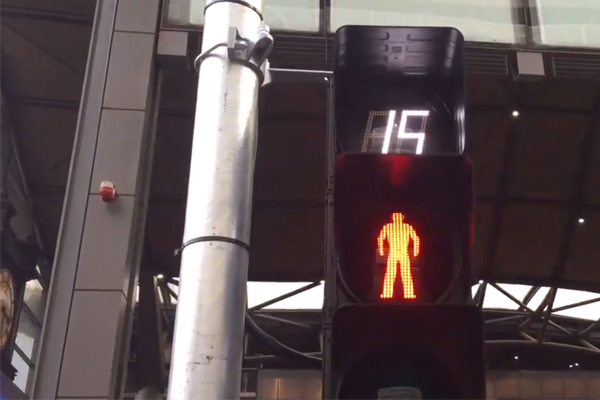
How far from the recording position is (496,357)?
2220cm

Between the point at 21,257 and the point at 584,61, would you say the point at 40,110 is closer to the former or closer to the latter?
the point at 21,257

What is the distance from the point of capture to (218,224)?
9.06 feet

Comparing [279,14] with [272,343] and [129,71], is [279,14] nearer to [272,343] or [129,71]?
[129,71]

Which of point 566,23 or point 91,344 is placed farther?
point 566,23

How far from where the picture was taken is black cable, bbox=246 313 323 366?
17922 mm

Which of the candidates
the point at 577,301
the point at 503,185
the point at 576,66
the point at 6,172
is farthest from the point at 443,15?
the point at 577,301

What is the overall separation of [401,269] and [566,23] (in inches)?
274

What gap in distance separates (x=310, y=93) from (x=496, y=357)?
556 inches

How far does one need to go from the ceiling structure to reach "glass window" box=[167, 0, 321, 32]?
258 millimetres

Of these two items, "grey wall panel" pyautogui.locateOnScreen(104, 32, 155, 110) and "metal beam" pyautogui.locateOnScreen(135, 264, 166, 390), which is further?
"metal beam" pyautogui.locateOnScreen(135, 264, 166, 390)

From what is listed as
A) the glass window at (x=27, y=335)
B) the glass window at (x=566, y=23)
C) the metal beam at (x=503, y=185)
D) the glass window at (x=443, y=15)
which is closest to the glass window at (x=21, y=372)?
the glass window at (x=27, y=335)

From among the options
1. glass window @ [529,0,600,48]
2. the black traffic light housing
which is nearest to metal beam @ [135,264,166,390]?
glass window @ [529,0,600,48]

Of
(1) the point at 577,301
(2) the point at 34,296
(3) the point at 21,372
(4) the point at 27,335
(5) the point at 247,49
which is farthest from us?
(1) the point at 577,301

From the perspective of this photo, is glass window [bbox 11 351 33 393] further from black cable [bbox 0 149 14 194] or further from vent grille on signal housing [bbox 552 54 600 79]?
→ vent grille on signal housing [bbox 552 54 600 79]
